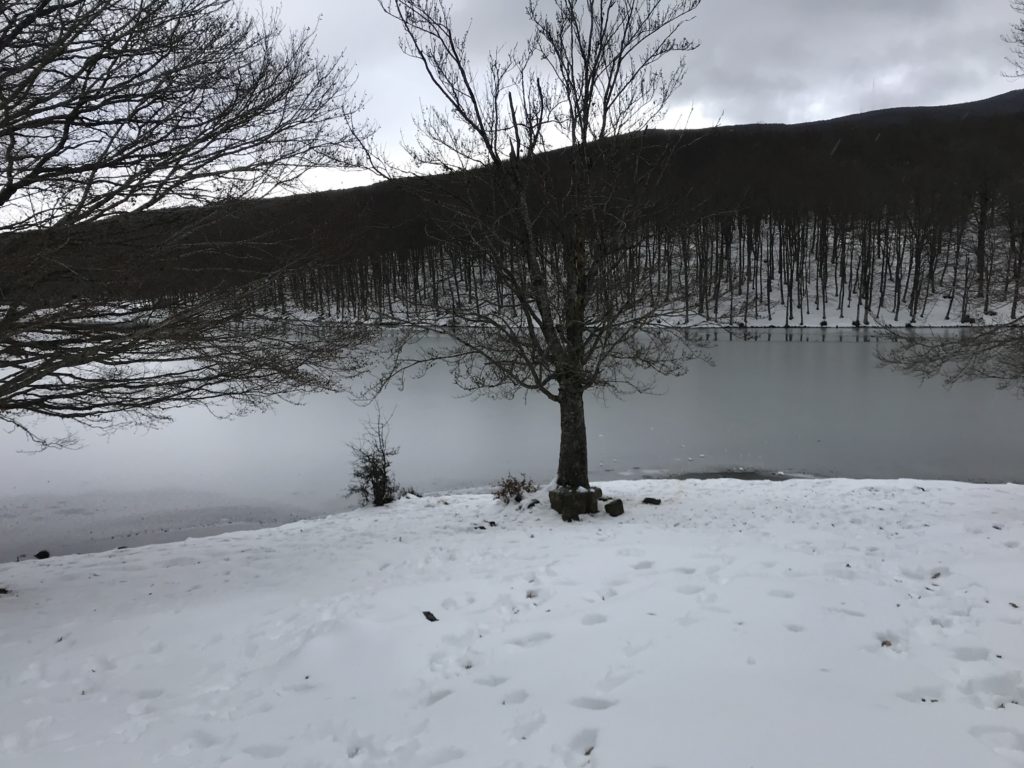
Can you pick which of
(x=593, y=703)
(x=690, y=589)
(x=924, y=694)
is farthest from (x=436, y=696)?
(x=924, y=694)

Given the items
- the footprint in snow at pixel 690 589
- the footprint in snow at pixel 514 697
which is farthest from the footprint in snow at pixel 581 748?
the footprint in snow at pixel 690 589

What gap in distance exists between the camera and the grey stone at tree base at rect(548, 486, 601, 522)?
828 cm

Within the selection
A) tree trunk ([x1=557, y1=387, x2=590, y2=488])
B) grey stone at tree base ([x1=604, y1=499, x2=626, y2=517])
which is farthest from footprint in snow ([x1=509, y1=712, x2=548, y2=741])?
tree trunk ([x1=557, y1=387, x2=590, y2=488])

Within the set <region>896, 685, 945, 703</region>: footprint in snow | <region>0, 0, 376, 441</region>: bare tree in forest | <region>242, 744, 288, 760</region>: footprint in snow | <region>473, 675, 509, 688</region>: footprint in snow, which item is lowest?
<region>242, 744, 288, 760</region>: footprint in snow

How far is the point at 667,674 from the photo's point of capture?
3414 mm

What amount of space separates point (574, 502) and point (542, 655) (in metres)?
4.60

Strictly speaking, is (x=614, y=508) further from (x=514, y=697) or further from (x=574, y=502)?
(x=514, y=697)

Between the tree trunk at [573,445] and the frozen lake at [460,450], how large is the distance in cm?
400

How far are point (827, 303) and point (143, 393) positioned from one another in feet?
201

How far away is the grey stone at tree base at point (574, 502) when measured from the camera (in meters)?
8.28

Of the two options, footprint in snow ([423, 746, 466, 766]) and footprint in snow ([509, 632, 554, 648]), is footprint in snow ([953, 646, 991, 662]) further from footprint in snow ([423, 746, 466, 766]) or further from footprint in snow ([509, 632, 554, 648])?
footprint in snow ([423, 746, 466, 766])

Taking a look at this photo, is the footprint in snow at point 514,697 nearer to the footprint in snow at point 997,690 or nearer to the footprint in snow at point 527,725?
the footprint in snow at point 527,725

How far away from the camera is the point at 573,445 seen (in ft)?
28.6

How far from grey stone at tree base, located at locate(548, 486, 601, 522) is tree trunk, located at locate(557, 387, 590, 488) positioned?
233 mm
